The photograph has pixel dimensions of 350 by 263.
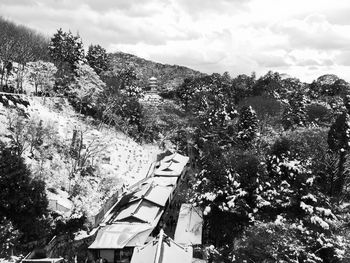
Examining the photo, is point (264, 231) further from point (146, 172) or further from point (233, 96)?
point (233, 96)

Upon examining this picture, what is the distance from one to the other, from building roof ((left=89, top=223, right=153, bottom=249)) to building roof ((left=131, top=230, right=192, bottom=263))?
2299 mm

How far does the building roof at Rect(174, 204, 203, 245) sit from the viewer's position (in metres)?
24.9

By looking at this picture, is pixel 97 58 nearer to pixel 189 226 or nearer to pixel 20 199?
pixel 189 226

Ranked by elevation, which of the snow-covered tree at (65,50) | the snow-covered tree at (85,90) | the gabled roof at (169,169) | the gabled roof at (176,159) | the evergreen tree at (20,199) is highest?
the snow-covered tree at (65,50)

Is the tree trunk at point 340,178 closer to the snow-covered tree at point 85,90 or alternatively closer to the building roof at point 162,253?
the building roof at point 162,253

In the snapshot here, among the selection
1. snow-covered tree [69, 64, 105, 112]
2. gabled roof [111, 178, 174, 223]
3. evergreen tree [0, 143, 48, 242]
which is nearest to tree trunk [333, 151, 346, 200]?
gabled roof [111, 178, 174, 223]

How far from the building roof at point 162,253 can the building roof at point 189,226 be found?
4.38 m

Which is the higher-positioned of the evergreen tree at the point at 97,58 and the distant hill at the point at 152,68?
the distant hill at the point at 152,68

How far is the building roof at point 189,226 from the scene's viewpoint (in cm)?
2486

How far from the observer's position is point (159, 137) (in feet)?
184

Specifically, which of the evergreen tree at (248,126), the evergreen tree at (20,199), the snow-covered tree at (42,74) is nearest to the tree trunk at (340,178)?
the evergreen tree at (248,126)

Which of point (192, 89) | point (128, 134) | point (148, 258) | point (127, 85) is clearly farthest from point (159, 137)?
point (148, 258)

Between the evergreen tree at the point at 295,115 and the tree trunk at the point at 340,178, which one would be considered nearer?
the tree trunk at the point at 340,178

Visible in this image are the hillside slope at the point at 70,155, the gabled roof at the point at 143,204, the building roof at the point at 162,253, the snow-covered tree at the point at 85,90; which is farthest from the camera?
the snow-covered tree at the point at 85,90
